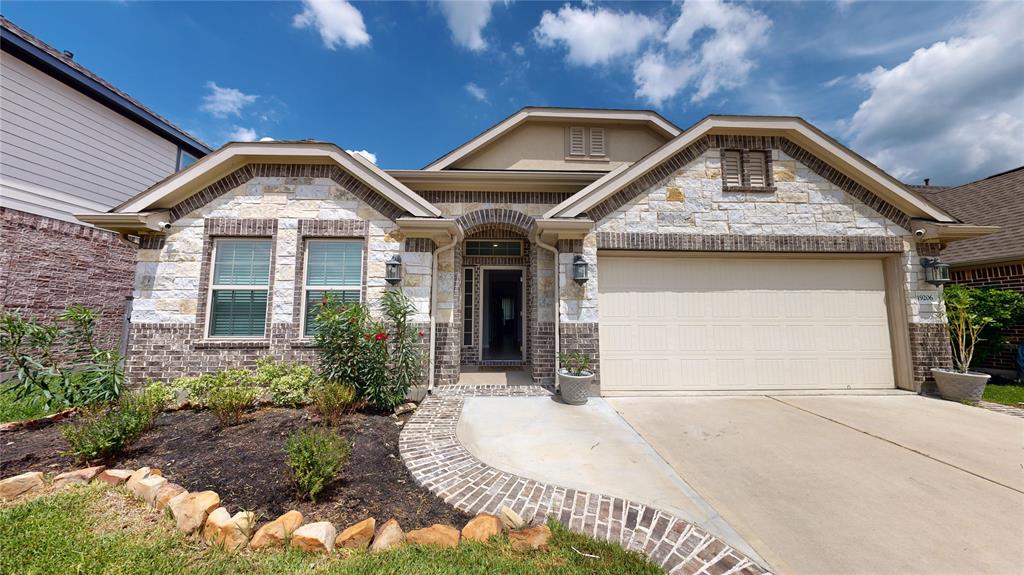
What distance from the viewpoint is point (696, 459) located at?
3795 millimetres

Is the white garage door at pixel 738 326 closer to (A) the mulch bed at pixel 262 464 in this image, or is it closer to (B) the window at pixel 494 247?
(B) the window at pixel 494 247

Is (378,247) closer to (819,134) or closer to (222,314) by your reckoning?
(222,314)

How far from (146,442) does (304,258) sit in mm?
3211

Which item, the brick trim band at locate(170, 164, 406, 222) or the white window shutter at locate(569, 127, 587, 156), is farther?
the white window shutter at locate(569, 127, 587, 156)

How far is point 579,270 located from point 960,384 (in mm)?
6603

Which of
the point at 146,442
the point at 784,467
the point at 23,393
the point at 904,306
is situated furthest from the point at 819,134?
the point at 23,393

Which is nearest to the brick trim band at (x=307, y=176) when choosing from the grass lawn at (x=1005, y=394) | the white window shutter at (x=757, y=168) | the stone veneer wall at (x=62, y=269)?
the stone veneer wall at (x=62, y=269)

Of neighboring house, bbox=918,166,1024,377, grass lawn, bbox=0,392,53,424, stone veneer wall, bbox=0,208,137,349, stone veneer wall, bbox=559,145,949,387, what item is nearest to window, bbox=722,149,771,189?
stone veneer wall, bbox=559,145,949,387

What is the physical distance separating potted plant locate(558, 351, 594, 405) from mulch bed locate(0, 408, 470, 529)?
264 cm

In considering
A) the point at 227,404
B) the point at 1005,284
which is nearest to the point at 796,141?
the point at 1005,284

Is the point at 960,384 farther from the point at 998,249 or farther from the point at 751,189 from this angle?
the point at 998,249

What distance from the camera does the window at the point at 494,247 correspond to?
8.66 metres

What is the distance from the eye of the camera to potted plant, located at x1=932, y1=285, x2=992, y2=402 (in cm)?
573

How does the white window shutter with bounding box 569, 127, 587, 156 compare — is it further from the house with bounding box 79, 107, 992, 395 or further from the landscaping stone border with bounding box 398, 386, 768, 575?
the landscaping stone border with bounding box 398, 386, 768, 575
